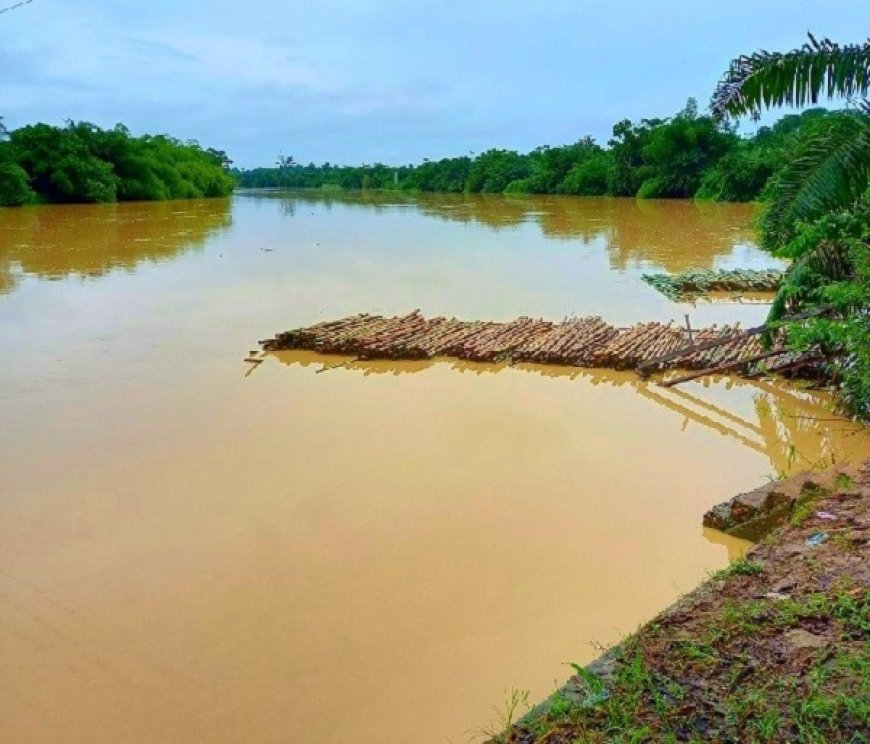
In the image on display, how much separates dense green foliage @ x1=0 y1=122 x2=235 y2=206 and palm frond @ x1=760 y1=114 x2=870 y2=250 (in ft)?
135

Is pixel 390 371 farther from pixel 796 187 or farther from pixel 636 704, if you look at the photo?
pixel 636 704

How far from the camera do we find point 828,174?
630 centimetres

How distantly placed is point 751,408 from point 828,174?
288cm

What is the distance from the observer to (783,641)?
319cm

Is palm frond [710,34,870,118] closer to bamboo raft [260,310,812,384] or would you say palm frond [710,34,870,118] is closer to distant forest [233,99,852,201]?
bamboo raft [260,310,812,384]

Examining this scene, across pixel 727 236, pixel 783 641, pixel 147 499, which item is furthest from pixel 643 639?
pixel 727 236

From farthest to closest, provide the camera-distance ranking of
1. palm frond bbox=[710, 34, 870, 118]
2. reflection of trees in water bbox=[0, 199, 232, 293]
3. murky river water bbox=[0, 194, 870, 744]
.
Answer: reflection of trees in water bbox=[0, 199, 232, 293] < palm frond bbox=[710, 34, 870, 118] < murky river water bbox=[0, 194, 870, 744]

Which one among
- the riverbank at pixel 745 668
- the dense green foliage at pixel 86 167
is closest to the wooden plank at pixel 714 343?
the riverbank at pixel 745 668

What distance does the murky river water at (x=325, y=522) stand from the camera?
406 cm

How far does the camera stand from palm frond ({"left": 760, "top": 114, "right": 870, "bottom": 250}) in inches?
247

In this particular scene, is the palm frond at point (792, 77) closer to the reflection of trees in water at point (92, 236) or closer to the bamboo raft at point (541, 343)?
the bamboo raft at point (541, 343)

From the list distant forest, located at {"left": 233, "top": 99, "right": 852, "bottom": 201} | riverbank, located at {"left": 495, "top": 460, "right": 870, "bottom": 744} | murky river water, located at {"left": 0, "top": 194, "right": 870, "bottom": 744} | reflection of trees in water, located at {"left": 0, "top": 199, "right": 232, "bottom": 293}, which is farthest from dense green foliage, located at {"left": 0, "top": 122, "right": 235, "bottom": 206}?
riverbank, located at {"left": 495, "top": 460, "right": 870, "bottom": 744}

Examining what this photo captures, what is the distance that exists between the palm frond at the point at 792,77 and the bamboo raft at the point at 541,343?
2961 mm

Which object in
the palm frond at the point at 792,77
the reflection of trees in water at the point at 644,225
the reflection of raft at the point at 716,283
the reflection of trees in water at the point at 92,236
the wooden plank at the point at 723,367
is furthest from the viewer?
the reflection of trees in water at the point at 644,225
